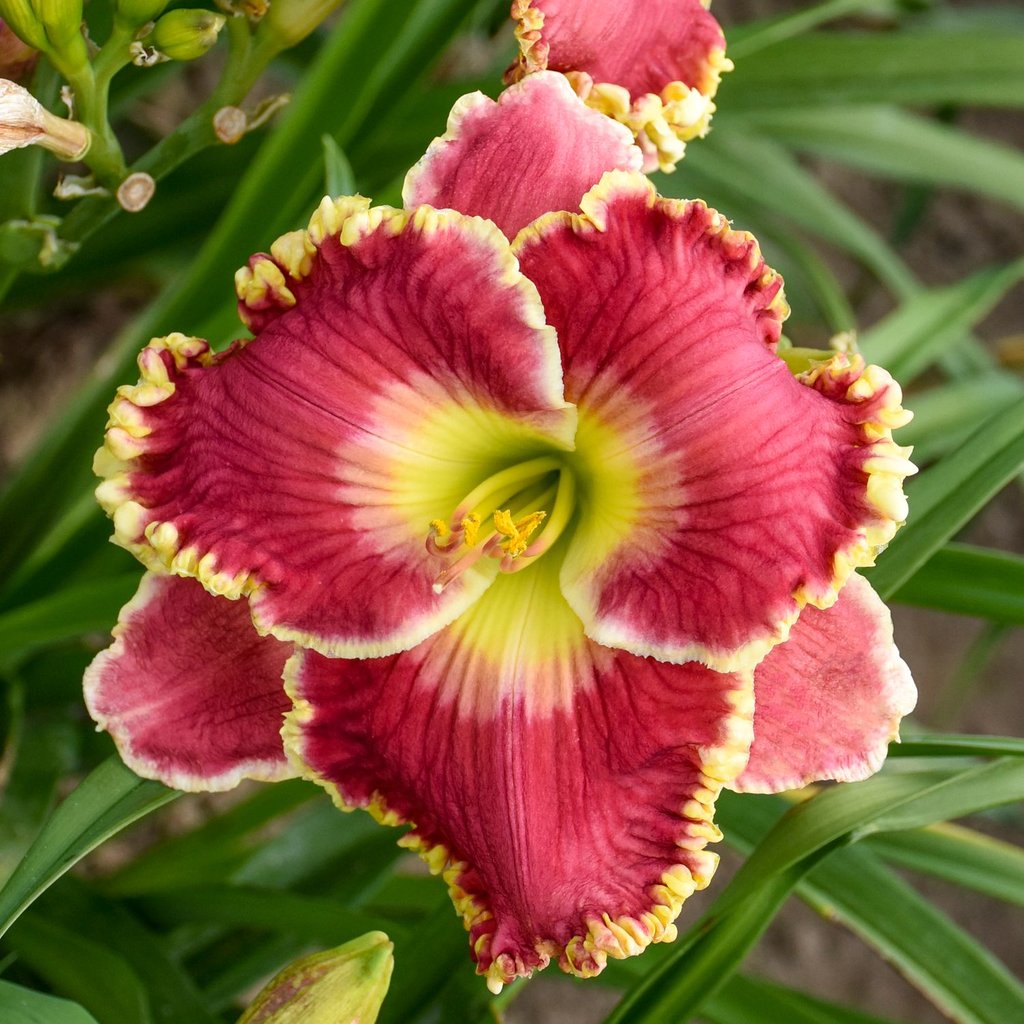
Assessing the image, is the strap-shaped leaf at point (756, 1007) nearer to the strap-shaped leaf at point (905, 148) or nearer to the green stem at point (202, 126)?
the green stem at point (202, 126)

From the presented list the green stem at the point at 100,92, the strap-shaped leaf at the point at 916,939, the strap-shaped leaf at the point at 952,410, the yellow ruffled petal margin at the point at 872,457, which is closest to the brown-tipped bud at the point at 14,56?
the green stem at the point at 100,92

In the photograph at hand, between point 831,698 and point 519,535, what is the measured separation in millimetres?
192

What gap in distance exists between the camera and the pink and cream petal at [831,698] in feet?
2.08

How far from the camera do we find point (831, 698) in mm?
640

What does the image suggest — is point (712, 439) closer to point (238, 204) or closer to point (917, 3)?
point (238, 204)

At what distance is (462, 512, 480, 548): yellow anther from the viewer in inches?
24.4

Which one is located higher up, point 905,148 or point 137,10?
point 137,10

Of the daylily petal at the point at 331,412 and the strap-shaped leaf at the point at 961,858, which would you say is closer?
the daylily petal at the point at 331,412

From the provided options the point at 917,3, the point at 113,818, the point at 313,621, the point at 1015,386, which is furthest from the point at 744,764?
the point at 917,3

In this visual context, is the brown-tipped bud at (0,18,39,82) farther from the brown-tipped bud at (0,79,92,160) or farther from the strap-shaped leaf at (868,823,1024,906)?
the strap-shaped leaf at (868,823,1024,906)

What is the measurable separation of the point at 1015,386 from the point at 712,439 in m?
1.05

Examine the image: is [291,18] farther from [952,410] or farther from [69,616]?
[952,410]

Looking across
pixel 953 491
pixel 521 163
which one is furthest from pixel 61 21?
pixel 953 491

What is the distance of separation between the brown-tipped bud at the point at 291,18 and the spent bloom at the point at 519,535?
12cm
